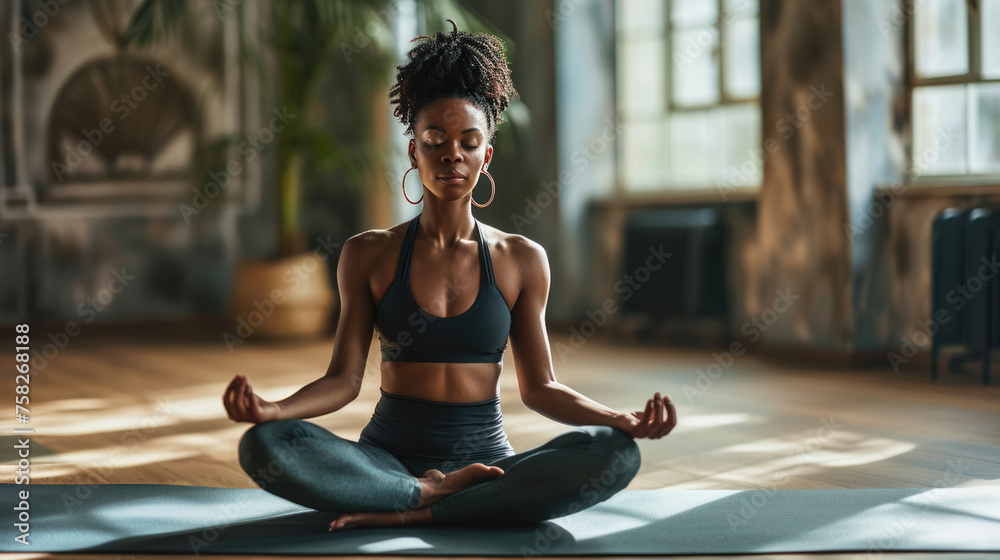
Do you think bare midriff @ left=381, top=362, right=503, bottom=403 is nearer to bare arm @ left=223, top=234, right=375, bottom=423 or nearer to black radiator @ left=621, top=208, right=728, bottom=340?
bare arm @ left=223, top=234, right=375, bottom=423

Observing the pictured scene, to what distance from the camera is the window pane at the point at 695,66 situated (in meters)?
5.65

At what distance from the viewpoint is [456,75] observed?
6.81 feet

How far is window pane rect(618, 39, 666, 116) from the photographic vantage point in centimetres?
601

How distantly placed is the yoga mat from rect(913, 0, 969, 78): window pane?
8.95 ft

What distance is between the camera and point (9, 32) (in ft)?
20.4

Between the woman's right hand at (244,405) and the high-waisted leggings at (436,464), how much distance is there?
31mm

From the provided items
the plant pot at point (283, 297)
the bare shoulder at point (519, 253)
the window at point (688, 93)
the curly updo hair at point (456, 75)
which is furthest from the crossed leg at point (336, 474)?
the plant pot at point (283, 297)

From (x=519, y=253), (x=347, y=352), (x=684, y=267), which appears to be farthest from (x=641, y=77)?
(x=347, y=352)

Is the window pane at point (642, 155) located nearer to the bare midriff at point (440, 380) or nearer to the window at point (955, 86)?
the window at point (955, 86)

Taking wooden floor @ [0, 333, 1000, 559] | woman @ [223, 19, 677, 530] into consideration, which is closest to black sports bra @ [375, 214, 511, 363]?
woman @ [223, 19, 677, 530]

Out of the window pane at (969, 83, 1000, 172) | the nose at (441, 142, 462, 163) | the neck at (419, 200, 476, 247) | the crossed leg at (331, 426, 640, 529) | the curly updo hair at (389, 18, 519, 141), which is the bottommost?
the crossed leg at (331, 426, 640, 529)

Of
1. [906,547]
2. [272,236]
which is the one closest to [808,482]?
[906,547]

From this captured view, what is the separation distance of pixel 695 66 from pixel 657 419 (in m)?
4.27

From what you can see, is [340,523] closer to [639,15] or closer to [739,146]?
[739,146]
